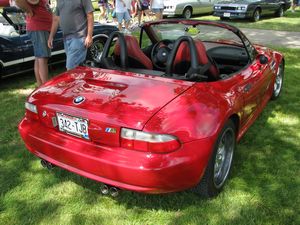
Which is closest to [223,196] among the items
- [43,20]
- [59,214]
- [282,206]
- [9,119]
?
[282,206]

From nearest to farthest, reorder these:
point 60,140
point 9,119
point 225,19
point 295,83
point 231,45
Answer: point 60,140, point 231,45, point 9,119, point 295,83, point 225,19

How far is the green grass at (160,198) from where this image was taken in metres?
2.79

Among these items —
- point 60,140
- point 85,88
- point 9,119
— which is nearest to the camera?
point 60,140

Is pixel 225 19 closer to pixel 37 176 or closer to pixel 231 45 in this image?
pixel 231 45

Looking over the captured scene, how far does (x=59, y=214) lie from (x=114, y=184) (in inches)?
24.8

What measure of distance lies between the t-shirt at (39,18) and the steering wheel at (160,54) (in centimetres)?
192

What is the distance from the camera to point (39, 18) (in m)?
5.15

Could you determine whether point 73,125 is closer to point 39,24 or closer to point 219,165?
point 219,165

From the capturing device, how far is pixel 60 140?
2.75 metres

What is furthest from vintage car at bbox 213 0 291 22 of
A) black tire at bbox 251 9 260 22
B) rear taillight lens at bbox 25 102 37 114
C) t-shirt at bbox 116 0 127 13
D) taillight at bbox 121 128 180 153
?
taillight at bbox 121 128 180 153

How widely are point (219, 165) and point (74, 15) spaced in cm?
274

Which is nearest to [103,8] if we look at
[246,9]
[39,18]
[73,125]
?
[246,9]

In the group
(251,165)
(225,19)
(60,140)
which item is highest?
(60,140)

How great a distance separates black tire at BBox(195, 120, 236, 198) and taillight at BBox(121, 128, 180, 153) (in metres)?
0.41
